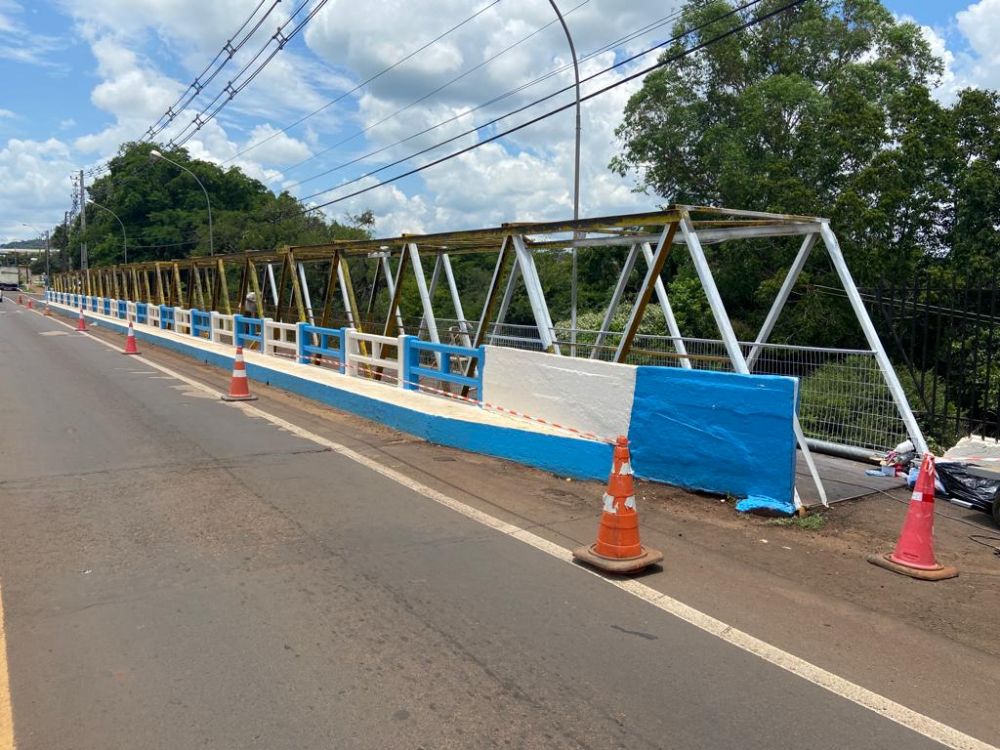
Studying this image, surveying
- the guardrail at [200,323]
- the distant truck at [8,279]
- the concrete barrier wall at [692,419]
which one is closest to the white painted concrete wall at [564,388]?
the concrete barrier wall at [692,419]

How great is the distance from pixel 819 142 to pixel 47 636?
61.6 ft

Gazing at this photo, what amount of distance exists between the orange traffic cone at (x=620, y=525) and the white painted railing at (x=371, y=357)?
24.9 ft

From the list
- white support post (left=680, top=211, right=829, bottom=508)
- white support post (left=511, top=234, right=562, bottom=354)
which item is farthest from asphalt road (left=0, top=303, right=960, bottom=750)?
white support post (left=511, top=234, right=562, bottom=354)

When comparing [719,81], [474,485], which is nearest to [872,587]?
[474,485]

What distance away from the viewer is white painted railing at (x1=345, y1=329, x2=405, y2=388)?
41.0 feet

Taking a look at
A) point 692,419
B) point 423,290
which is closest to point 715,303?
point 692,419

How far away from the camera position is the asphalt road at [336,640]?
3.14 m

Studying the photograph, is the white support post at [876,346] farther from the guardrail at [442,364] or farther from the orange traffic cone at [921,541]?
the guardrail at [442,364]

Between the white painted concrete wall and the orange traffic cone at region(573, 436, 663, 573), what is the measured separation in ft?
8.43

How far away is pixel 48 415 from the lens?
10.5 meters

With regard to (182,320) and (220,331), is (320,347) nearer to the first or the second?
(220,331)

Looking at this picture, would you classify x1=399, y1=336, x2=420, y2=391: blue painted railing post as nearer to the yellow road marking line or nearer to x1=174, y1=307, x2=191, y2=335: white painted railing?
the yellow road marking line

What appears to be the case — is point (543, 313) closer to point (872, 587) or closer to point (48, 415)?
point (872, 587)

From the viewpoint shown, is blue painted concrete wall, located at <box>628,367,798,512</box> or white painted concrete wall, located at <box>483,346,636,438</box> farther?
white painted concrete wall, located at <box>483,346,636,438</box>
